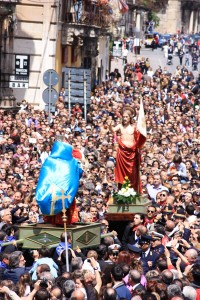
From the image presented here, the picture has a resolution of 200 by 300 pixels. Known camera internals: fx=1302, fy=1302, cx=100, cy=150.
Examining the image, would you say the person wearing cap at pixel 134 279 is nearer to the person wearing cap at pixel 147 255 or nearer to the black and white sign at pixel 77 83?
the person wearing cap at pixel 147 255

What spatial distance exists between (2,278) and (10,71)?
24800 millimetres

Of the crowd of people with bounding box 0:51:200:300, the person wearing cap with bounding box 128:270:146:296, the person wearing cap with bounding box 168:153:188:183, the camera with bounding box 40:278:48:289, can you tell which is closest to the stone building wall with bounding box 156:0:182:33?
the crowd of people with bounding box 0:51:200:300

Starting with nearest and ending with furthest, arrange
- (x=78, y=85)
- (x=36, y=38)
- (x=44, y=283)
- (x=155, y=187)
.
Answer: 1. (x=44, y=283)
2. (x=155, y=187)
3. (x=78, y=85)
4. (x=36, y=38)

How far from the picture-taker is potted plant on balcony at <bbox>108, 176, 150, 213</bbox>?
65.6ft

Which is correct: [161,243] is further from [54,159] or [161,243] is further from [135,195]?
[135,195]

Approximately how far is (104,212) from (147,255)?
13.4ft

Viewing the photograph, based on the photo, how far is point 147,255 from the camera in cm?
1683

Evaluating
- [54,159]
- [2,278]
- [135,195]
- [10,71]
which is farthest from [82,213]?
[10,71]

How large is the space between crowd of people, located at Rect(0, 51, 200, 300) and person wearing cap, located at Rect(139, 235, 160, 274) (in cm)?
1

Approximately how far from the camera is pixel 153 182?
24.4 metres

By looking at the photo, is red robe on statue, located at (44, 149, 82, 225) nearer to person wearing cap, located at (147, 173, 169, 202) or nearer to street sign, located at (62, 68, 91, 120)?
person wearing cap, located at (147, 173, 169, 202)

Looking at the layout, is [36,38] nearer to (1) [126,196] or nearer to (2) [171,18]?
(1) [126,196]

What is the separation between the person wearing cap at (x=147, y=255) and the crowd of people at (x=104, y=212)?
0.5 inches

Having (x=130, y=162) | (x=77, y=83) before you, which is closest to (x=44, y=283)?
(x=130, y=162)
